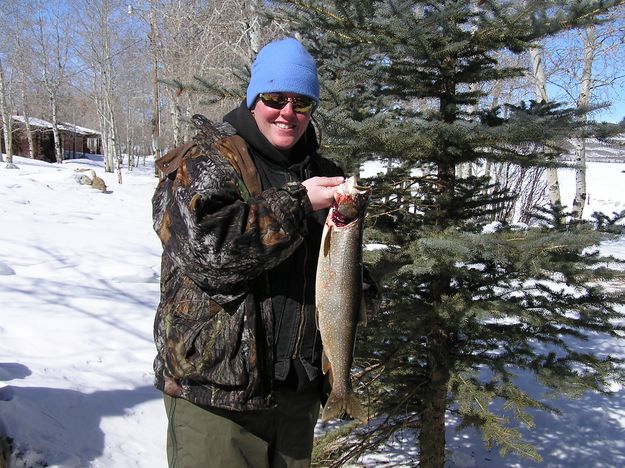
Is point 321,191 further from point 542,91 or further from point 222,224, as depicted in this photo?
point 542,91

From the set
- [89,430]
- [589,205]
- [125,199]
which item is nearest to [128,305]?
[89,430]

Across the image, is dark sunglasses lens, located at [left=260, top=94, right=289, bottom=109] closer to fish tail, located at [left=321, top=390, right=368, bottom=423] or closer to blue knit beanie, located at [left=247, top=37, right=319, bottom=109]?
blue knit beanie, located at [left=247, top=37, right=319, bottom=109]

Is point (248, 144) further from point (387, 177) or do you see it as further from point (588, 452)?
point (588, 452)

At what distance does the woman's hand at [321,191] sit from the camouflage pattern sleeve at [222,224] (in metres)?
0.04

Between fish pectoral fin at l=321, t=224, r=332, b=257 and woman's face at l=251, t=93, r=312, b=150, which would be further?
woman's face at l=251, t=93, r=312, b=150

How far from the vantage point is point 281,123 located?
192 centimetres

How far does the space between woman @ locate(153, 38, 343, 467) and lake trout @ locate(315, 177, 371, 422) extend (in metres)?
0.08

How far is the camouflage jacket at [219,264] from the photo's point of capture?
1654 mm

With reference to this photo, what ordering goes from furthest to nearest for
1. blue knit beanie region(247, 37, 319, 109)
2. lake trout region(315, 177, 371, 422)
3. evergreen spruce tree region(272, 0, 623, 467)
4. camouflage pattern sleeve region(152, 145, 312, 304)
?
1. evergreen spruce tree region(272, 0, 623, 467)
2. blue knit beanie region(247, 37, 319, 109)
3. lake trout region(315, 177, 371, 422)
4. camouflage pattern sleeve region(152, 145, 312, 304)

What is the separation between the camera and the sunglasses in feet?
6.30

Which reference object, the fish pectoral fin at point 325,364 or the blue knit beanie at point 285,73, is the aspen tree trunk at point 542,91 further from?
the fish pectoral fin at point 325,364

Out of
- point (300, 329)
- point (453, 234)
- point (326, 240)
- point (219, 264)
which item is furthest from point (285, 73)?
point (453, 234)

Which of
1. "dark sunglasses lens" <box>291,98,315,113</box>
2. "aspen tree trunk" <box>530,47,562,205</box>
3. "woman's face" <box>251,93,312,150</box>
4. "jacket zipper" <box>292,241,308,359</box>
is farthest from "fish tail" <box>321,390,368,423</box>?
"aspen tree trunk" <box>530,47,562,205</box>

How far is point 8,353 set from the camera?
4289mm
